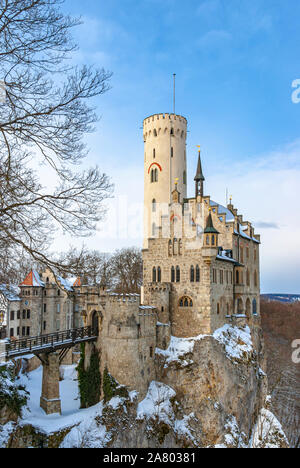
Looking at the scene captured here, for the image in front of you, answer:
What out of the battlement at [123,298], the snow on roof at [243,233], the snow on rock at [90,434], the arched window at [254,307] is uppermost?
the snow on roof at [243,233]

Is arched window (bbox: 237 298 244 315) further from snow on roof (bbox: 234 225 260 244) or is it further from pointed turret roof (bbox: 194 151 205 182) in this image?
pointed turret roof (bbox: 194 151 205 182)

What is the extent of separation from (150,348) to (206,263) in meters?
8.70

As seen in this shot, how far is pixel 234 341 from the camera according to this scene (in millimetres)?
33688

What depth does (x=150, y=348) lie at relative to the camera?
99.0ft

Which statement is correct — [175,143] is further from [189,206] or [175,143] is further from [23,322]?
[23,322]

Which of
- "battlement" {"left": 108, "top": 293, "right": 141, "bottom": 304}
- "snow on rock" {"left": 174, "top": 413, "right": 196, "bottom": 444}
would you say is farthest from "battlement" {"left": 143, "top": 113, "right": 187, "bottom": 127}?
"snow on rock" {"left": 174, "top": 413, "right": 196, "bottom": 444}

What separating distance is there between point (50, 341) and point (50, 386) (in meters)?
4.25

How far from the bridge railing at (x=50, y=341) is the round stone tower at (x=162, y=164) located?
13.6 meters

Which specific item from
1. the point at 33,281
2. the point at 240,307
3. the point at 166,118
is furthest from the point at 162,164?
the point at 33,281

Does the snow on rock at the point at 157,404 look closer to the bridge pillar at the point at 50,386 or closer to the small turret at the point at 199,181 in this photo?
the bridge pillar at the point at 50,386

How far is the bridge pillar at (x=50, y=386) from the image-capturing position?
25.5 metres

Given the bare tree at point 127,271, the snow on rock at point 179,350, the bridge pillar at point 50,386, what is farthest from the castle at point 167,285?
the bare tree at point 127,271

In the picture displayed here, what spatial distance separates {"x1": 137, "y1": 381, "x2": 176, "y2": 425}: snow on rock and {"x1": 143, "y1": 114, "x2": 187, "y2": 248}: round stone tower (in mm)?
16037

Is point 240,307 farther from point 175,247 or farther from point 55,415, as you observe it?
point 55,415
